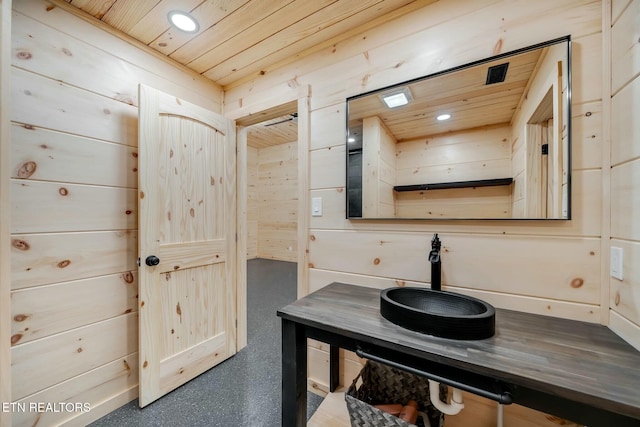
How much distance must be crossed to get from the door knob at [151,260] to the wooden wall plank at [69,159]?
477 mm

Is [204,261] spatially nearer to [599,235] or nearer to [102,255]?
[102,255]

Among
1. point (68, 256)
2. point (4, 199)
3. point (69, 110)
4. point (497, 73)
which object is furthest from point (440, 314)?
point (69, 110)

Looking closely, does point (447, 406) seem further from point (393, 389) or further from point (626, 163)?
point (626, 163)

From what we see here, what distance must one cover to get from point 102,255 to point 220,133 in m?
1.12

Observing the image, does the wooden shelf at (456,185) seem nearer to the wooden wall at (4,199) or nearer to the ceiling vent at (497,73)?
the ceiling vent at (497,73)

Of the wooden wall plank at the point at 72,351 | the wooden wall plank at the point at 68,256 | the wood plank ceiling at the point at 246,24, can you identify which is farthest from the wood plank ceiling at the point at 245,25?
the wooden wall plank at the point at 72,351

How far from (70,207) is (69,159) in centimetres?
26

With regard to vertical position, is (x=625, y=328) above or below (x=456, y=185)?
below

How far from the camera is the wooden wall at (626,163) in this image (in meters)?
0.81

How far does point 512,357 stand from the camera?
0.74 m

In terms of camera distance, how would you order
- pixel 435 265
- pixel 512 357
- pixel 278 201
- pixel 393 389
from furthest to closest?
pixel 278 201 < pixel 393 389 < pixel 435 265 < pixel 512 357

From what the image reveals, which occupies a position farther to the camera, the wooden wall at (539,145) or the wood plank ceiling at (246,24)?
the wood plank ceiling at (246,24)

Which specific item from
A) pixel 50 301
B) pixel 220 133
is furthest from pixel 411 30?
pixel 50 301

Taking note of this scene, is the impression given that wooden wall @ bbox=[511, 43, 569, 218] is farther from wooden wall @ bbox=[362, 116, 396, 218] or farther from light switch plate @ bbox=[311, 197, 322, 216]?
light switch plate @ bbox=[311, 197, 322, 216]
